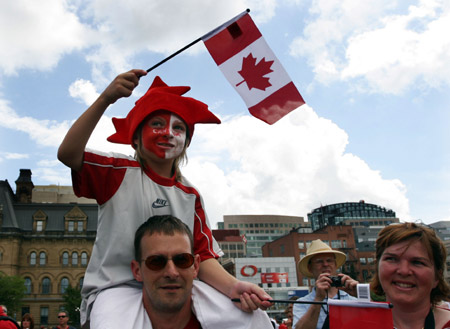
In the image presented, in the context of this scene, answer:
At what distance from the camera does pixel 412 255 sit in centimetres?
265

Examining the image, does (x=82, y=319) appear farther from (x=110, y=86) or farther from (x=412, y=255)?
(x=412, y=255)

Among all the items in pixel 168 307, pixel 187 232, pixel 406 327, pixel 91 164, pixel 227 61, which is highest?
pixel 227 61

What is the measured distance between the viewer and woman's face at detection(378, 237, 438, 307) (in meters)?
2.59

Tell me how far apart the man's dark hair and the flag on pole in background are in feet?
3.00

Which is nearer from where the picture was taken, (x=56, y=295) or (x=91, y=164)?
(x=91, y=164)

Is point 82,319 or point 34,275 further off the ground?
point 34,275

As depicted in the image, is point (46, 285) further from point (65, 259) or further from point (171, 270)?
point (171, 270)

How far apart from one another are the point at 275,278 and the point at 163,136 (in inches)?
2823

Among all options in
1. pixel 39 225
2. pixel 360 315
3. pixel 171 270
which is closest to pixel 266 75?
pixel 171 270

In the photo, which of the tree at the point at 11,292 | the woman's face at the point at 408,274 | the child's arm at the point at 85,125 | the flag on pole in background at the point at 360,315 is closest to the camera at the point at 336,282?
the woman's face at the point at 408,274

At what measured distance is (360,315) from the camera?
210cm

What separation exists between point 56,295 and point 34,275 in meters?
3.39

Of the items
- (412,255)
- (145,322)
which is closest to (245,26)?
(412,255)

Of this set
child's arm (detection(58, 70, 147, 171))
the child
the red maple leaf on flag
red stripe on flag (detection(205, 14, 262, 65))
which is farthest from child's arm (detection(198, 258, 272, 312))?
red stripe on flag (detection(205, 14, 262, 65))
